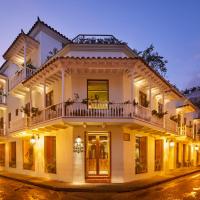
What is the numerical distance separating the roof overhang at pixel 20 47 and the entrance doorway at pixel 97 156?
28.9 ft

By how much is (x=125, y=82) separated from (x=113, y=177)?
16.9 feet

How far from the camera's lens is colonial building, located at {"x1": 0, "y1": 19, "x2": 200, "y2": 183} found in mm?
18453

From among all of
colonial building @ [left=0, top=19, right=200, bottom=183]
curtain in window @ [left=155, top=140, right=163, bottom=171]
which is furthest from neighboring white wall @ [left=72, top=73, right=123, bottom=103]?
curtain in window @ [left=155, top=140, right=163, bottom=171]

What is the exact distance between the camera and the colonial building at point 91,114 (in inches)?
727

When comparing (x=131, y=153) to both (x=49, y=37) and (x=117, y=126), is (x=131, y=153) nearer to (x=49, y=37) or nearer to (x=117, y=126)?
(x=117, y=126)

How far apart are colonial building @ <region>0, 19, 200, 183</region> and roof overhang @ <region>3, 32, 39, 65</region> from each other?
0.08 meters

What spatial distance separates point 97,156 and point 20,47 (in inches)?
425

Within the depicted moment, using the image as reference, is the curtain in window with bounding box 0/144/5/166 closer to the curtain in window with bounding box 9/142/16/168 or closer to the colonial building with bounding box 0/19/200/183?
the curtain in window with bounding box 9/142/16/168

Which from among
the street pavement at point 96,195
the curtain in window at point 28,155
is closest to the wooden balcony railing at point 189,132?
the curtain in window at point 28,155

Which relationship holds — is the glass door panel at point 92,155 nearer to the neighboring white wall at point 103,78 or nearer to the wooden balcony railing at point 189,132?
the neighboring white wall at point 103,78

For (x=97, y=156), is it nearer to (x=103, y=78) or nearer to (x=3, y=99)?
(x=103, y=78)

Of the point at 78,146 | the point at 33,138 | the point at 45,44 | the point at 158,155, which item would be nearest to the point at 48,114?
the point at 78,146

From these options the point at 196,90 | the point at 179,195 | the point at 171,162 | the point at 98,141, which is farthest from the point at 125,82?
the point at 196,90

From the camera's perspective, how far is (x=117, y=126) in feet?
64.3
